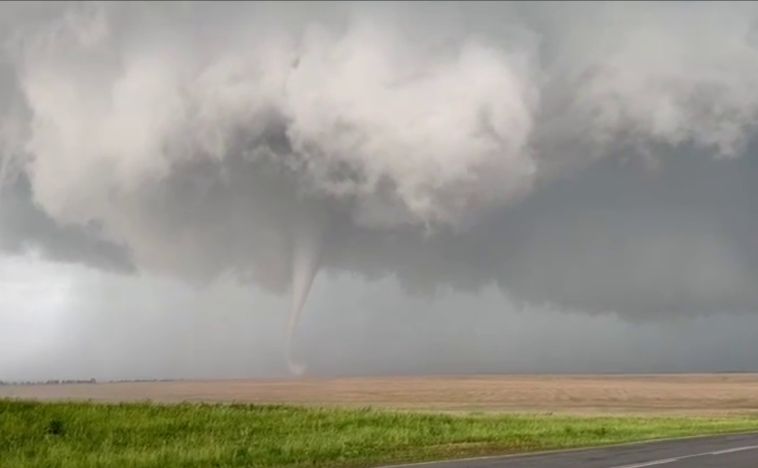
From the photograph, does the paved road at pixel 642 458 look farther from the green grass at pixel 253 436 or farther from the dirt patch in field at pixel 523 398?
the dirt patch in field at pixel 523 398

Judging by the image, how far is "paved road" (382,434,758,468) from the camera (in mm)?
24266

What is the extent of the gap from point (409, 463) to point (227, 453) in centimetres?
592


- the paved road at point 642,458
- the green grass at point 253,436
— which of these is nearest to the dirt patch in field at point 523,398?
the green grass at point 253,436

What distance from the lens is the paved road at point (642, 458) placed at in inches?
955

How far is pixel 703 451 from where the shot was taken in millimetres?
29125

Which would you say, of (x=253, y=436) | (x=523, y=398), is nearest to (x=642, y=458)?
(x=253, y=436)

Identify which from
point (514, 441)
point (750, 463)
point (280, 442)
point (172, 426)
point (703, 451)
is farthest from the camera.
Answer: point (172, 426)

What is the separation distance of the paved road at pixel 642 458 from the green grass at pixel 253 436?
2.18 metres

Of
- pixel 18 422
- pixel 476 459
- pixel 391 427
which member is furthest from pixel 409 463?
pixel 18 422

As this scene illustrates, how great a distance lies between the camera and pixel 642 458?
2642cm

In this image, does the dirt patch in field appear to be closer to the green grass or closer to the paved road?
the green grass

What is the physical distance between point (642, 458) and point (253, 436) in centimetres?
1468

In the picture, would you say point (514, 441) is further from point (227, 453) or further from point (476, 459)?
point (227, 453)

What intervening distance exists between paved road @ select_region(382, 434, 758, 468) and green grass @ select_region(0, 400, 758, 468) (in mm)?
2175
